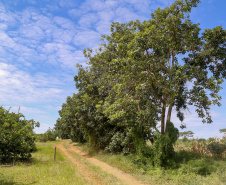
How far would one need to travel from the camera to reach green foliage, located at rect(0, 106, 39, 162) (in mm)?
16297

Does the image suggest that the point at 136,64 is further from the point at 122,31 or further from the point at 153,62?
the point at 122,31

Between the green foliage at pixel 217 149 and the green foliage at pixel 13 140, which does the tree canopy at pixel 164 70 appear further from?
the green foliage at pixel 13 140

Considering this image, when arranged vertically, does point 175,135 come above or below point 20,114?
below

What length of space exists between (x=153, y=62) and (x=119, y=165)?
896cm

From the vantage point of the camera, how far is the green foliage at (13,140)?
642 inches

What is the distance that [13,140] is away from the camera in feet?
55.0

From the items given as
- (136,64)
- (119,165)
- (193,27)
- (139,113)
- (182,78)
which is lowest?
(119,165)

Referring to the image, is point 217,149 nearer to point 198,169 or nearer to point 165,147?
point 198,169

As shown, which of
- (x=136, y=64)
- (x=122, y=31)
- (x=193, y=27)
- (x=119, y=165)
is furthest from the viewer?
(x=122, y=31)

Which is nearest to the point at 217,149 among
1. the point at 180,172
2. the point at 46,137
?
the point at 180,172

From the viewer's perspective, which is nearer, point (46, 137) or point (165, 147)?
point (165, 147)

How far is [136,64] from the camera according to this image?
509 inches

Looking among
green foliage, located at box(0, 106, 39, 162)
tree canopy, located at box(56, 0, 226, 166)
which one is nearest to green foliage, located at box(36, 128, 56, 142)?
green foliage, located at box(0, 106, 39, 162)

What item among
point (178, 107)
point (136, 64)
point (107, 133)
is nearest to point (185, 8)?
point (136, 64)
